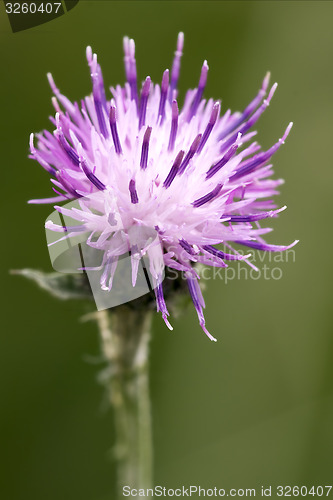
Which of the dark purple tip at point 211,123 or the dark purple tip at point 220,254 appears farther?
the dark purple tip at point 211,123

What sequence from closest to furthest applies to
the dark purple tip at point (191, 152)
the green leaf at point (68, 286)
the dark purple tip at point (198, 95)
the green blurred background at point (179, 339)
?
the dark purple tip at point (191, 152) < the green leaf at point (68, 286) < the dark purple tip at point (198, 95) < the green blurred background at point (179, 339)

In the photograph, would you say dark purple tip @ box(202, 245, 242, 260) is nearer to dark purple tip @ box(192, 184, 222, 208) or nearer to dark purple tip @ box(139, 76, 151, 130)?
dark purple tip @ box(192, 184, 222, 208)

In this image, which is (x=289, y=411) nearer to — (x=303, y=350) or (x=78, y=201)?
(x=303, y=350)

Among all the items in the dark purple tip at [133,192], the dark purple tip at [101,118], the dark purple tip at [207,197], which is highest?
the dark purple tip at [101,118]

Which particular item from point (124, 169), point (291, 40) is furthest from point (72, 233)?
point (291, 40)

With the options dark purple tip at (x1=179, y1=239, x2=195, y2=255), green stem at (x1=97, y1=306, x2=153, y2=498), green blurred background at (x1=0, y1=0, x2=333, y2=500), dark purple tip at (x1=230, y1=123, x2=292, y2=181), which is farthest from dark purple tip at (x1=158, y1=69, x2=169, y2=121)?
green blurred background at (x1=0, y1=0, x2=333, y2=500)

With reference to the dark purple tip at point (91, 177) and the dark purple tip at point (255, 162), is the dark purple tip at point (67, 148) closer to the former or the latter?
the dark purple tip at point (91, 177)

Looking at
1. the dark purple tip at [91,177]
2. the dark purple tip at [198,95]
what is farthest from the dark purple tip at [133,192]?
the dark purple tip at [198,95]
